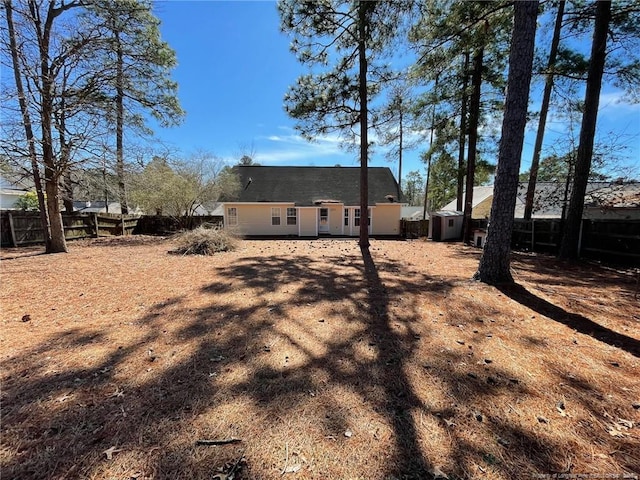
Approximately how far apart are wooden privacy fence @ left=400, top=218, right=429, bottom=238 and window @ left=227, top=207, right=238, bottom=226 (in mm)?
11200

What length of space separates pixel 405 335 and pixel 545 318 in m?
2.14

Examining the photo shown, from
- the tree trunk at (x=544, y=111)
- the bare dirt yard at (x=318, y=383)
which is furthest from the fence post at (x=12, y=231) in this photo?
the tree trunk at (x=544, y=111)

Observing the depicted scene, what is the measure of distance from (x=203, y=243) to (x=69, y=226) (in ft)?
27.8

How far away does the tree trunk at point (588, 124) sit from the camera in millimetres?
7578

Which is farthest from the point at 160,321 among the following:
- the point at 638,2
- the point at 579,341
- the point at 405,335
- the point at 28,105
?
the point at 638,2

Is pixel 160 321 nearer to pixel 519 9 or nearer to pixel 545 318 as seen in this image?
pixel 545 318

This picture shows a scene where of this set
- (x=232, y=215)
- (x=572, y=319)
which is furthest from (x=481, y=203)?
(x=572, y=319)

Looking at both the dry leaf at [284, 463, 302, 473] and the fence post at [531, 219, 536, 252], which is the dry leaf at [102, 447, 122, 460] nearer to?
the dry leaf at [284, 463, 302, 473]

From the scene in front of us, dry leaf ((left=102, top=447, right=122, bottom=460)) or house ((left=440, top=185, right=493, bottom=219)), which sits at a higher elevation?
house ((left=440, top=185, right=493, bottom=219))

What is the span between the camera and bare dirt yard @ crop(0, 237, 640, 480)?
5.53ft

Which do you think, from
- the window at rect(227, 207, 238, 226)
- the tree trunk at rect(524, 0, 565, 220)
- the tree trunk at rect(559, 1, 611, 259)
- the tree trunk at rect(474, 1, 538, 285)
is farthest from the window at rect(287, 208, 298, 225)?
the tree trunk at rect(474, 1, 538, 285)

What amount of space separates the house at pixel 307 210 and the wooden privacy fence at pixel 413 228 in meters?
0.40

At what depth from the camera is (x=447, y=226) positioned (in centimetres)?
1519

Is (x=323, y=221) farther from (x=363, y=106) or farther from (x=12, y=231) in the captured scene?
(x=12, y=231)
